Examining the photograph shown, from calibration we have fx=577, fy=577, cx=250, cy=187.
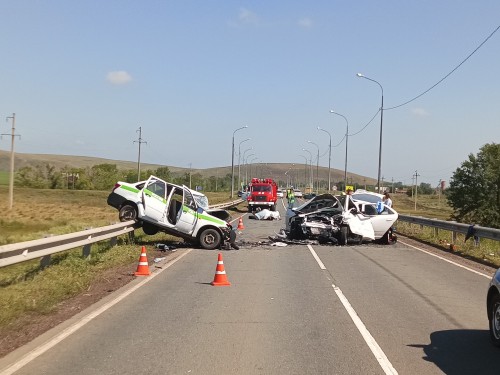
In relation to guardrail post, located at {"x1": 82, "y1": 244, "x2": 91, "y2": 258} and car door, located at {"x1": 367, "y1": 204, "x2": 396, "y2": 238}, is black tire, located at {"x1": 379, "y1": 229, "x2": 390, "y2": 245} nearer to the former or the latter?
car door, located at {"x1": 367, "y1": 204, "x2": 396, "y2": 238}

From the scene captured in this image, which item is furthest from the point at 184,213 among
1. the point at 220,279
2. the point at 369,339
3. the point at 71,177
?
the point at 71,177

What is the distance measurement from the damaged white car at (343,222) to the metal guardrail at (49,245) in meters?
7.10

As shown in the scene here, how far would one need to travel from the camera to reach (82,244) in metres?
13.5

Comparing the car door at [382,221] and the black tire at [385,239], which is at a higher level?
the car door at [382,221]

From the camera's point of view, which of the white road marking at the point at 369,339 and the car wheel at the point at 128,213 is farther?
the car wheel at the point at 128,213

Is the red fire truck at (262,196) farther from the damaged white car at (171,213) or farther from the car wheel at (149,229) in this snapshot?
the damaged white car at (171,213)

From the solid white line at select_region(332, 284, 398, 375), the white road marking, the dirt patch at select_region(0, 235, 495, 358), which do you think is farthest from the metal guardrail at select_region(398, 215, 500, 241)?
the solid white line at select_region(332, 284, 398, 375)

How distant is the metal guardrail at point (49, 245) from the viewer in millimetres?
9380

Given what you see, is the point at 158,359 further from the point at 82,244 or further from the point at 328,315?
the point at 82,244

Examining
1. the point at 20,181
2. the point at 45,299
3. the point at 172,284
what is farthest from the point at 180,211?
the point at 20,181

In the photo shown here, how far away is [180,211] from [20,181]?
301ft

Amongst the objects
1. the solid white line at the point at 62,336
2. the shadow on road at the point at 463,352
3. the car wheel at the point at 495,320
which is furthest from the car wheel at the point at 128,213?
the car wheel at the point at 495,320

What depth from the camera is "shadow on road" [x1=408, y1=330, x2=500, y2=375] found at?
596 cm

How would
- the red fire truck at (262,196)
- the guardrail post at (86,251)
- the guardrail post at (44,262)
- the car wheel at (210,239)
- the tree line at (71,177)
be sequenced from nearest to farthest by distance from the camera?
the guardrail post at (44,262) → the guardrail post at (86,251) → the car wheel at (210,239) → the red fire truck at (262,196) → the tree line at (71,177)
